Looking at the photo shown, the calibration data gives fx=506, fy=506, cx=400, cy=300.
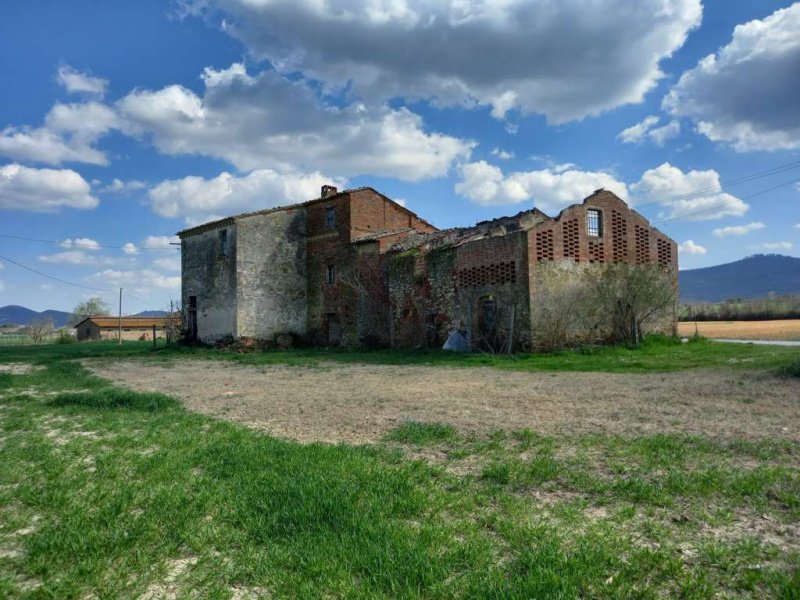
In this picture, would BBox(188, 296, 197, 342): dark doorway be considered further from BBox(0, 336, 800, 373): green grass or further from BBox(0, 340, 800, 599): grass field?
BBox(0, 340, 800, 599): grass field

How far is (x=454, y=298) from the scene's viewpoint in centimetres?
2127

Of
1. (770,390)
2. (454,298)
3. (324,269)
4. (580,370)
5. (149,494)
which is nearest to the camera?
(149,494)

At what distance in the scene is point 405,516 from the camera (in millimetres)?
3902

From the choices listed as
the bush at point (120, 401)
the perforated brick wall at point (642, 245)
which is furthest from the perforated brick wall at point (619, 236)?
the bush at point (120, 401)

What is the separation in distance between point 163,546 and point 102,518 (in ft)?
2.61

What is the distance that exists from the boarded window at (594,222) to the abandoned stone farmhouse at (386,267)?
61 mm

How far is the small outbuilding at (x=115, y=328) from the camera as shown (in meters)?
54.3

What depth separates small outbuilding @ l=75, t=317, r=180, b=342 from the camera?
54344mm

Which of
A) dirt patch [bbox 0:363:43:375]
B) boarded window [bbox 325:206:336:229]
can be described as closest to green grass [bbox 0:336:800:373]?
dirt patch [bbox 0:363:43:375]

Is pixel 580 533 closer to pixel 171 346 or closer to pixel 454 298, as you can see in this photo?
pixel 454 298

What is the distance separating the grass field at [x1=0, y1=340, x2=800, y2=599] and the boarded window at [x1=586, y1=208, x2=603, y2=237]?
15287mm

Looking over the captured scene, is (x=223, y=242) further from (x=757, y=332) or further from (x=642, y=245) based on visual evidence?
(x=757, y=332)

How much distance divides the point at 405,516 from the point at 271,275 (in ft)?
83.1

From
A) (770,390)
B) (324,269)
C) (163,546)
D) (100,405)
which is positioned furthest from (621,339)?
(163,546)
